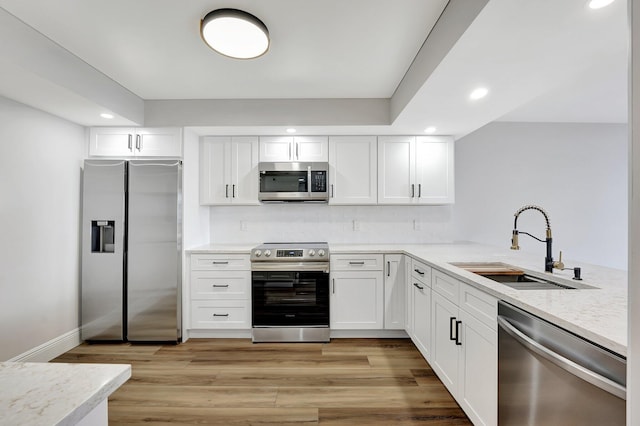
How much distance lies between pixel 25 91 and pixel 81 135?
3.06ft

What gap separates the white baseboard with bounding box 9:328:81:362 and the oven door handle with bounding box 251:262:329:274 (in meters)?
1.88

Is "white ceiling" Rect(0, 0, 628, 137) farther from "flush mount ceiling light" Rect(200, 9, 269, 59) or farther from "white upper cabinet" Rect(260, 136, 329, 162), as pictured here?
"white upper cabinet" Rect(260, 136, 329, 162)

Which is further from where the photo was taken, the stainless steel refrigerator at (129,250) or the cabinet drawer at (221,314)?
the cabinet drawer at (221,314)

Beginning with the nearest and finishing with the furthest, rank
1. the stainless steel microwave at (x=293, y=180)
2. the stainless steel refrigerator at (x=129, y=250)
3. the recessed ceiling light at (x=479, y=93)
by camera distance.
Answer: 1. the recessed ceiling light at (x=479, y=93)
2. the stainless steel refrigerator at (x=129, y=250)
3. the stainless steel microwave at (x=293, y=180)

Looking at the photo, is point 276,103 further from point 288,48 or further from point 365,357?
point 365,357

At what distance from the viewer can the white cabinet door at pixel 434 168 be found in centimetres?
351

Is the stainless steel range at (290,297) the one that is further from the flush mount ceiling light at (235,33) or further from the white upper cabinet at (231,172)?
the flush mount ceiling light at (235,33)

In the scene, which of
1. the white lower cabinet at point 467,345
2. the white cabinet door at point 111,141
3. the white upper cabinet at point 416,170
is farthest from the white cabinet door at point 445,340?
the white cabinet door at point 111,141

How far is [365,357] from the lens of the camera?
9.09 ft

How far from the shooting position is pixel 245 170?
3.46 m

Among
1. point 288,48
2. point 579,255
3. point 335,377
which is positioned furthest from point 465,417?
point 579,255

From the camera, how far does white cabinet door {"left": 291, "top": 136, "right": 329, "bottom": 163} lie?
11.4ft

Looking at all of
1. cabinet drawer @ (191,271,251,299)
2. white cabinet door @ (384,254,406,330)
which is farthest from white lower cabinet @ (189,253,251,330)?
white cabinet door @ (384,254,406,330)

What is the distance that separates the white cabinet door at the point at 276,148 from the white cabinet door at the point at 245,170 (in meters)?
0.09
